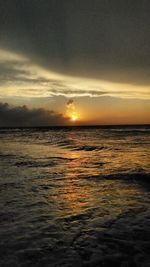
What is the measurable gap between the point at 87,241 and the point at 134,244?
717mm

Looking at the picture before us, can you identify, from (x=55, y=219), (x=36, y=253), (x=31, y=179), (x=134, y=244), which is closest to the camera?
(x=36, y=253)

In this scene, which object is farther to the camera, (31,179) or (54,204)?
(31,179)

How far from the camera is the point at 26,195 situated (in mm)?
7961

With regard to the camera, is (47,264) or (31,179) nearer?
(47,264)

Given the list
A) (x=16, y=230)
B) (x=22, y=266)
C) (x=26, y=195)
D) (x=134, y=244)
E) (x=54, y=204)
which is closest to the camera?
(x=22, y=266)

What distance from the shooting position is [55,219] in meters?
6.00

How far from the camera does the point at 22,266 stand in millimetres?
4047

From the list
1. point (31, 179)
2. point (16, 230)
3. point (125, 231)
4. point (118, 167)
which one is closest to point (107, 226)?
point (125, 231)

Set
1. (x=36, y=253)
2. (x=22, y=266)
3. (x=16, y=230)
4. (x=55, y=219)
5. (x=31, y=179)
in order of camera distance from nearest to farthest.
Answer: (x=22, y=266)
(x=36, y=253)
(x=16, y=230)
(x=55, y=219)
(x=31, y=179)

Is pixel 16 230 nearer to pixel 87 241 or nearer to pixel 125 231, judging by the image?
pixel 87 241

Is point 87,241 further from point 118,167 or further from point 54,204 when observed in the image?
point 118,167

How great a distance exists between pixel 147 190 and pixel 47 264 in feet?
17.5

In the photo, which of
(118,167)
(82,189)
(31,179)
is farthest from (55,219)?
(118,167)

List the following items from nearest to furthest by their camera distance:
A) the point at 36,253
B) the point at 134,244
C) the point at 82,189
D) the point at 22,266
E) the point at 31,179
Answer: the point at 22,266, the point at 36,253, the point at 134,244, the point at 82,189, the point at 31,179
